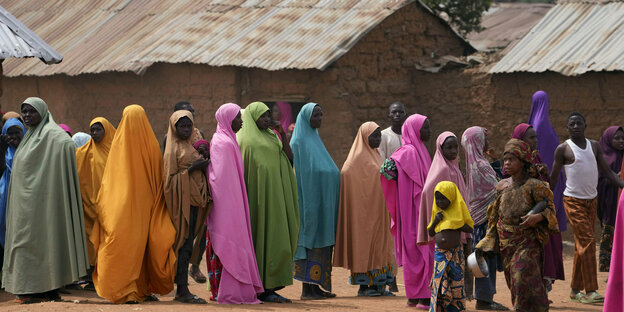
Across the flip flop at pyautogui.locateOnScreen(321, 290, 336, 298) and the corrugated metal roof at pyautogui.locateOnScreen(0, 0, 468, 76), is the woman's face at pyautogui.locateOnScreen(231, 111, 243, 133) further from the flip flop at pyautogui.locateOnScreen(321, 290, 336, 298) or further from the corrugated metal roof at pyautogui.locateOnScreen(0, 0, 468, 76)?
the corrugated metal roof at pyautogui.locateOnScreen(0, 0, 468, 76)

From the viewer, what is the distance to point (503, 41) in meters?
21.0

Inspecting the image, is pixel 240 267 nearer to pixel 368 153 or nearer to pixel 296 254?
pixel 296 254

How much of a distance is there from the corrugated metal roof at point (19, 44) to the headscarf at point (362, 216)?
324 cm

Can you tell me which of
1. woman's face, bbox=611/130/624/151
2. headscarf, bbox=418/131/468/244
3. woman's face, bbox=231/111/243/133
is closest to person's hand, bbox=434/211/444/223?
headscarf, bbox=418/131/468/244

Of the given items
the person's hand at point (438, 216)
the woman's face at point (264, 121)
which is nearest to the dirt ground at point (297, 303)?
the person's hand at point (438, 216)

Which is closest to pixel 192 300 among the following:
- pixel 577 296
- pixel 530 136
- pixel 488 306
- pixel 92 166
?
pixel 92 166

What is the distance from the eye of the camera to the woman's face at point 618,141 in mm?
11078

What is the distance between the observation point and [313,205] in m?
9.48

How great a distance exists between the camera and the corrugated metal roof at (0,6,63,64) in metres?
10.1

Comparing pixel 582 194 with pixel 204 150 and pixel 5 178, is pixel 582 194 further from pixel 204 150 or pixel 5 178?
pixel 5 178

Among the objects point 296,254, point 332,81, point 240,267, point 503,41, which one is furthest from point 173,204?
point 503,41

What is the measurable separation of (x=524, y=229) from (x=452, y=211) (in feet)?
2.33

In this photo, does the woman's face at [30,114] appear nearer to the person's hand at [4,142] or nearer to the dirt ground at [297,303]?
the person's hand at [4,142]

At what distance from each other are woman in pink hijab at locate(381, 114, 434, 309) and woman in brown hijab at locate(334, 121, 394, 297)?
470 mm
